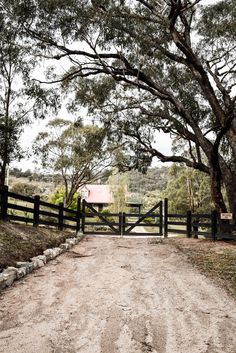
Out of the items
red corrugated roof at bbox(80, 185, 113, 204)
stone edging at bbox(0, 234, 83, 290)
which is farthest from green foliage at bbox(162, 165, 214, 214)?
stone edging at bbox(0, 234, 83, 290)

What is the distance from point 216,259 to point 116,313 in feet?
15.8

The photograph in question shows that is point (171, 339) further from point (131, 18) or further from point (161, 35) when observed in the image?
point (161, 35)

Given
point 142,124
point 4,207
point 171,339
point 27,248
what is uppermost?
point 142,124

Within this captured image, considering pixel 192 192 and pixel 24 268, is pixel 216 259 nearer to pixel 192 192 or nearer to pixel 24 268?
pixel 24 268

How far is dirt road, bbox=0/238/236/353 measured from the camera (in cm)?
336

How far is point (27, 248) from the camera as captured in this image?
7.18 metres

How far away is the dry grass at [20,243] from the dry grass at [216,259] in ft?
11.9

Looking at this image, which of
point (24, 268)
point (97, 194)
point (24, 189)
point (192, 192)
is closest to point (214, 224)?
point (24, 268)

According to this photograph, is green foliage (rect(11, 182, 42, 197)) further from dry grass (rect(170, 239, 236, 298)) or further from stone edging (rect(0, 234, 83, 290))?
stone edging (rect(0, 234, 83, 290))

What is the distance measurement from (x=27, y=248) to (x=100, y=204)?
3337 cm

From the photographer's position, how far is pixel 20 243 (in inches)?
286

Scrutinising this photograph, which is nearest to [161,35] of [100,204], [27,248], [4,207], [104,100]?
[104,100]

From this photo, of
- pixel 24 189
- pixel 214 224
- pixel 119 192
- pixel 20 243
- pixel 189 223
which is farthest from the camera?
pixel 24 189

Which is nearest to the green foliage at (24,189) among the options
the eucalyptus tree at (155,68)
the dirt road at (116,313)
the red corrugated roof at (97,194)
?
the red corrugated roof at (97,194)
